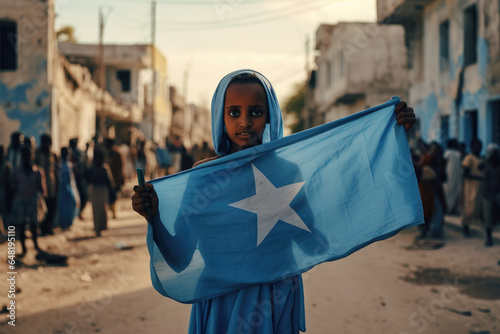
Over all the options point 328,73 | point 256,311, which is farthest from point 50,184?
point 328,73

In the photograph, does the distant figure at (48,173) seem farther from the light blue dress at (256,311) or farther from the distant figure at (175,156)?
the distant figure at (175,156)

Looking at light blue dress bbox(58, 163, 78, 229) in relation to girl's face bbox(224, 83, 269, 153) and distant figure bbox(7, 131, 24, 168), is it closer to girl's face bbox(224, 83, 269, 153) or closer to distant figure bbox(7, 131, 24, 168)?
distant figure bbox(7, 131, 24, 168)

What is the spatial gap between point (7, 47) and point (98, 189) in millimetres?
6864

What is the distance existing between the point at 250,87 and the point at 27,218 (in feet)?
19.7

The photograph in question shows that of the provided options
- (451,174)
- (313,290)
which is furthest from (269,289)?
(451,174)

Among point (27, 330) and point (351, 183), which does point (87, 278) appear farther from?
point (351, 183)

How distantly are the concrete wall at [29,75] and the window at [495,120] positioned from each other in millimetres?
10687

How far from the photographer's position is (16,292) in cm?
584

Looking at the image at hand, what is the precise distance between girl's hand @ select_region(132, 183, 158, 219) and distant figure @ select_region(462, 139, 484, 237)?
829 centimetres

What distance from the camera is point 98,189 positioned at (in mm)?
9961

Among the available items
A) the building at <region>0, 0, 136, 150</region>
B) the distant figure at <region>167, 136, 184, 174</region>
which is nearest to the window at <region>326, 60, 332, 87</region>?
the distant figure at <region>167, 136, 184, 174</region>

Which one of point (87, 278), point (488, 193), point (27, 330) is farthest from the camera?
point (488, 193)

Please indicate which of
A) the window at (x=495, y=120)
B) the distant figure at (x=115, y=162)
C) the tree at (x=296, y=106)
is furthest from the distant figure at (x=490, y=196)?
the tree at (x=296, y=106)

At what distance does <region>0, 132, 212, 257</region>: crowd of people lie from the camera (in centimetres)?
748
